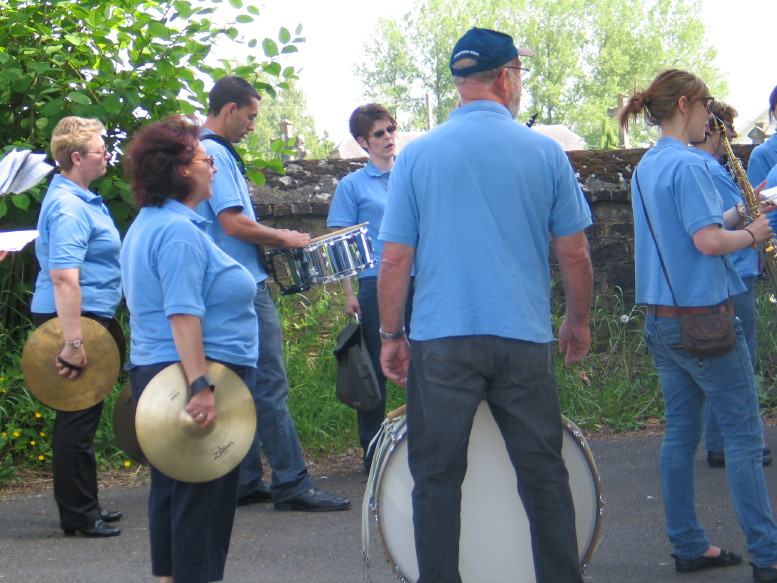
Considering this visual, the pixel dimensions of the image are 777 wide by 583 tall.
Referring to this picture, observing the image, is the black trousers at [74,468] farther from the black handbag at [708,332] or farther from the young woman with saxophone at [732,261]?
the young woman with saxophone at [732,261]

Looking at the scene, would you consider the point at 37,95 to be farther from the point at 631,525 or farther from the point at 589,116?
the point at 589,116

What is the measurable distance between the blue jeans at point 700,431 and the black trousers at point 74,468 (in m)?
2.67

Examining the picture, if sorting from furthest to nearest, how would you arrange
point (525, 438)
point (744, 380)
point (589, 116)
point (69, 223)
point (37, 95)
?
point (589, 116), point (37, 95), point (69, 223), point (744, 380), point (525, 438)

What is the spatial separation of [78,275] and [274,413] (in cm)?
116

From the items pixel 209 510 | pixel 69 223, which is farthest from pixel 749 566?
pixel 69 223

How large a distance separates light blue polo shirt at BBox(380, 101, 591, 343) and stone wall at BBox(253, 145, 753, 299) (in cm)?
434

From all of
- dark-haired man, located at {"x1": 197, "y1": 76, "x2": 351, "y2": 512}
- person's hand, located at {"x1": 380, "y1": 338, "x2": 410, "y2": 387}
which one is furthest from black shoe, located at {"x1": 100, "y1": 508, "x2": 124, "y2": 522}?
person's hand, located at {"x1": 380, "y1": 338, "x2": 410, "y2": 387}

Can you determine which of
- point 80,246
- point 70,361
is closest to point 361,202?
point 80,246

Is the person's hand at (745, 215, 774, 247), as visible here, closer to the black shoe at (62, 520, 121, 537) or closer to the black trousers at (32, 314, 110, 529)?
the black trousers at (32, 314, 110, 529)

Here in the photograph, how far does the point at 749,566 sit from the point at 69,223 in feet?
10.9

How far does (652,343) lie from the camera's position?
4.27 meters

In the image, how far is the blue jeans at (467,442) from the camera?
3299 millimetres

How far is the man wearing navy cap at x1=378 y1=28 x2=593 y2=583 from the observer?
330cm

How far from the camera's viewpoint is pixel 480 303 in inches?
130
